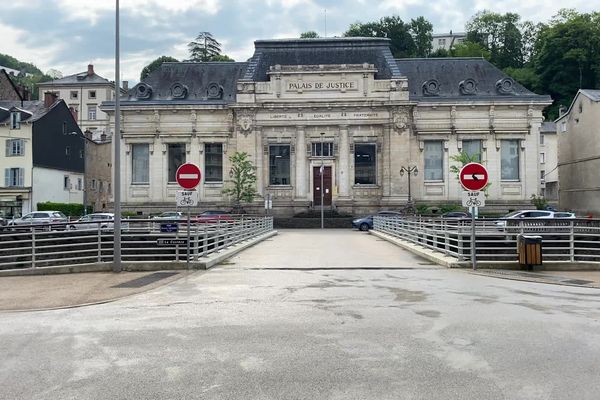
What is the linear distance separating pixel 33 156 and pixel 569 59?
73.4 metres

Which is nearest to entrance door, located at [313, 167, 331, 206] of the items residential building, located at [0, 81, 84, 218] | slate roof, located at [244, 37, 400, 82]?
slate roof, located at [244, 37, 400, 82]

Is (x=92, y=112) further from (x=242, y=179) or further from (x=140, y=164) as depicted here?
(x=242, y=179)

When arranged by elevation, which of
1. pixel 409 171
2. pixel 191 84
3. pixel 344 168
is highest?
pixel 191 84

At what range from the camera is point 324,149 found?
61.4 m

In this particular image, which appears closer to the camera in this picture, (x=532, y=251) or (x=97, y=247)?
(x=532, y=251)

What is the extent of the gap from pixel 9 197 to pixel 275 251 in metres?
42.2

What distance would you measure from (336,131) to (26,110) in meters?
32.3

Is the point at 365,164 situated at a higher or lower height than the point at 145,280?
higher

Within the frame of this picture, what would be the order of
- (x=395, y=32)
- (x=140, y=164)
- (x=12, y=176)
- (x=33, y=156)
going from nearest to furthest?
1. (x=12, y=176)
2. (x=33, y=156)
3. (x=140, y=164)
4. (x=395, y=32)

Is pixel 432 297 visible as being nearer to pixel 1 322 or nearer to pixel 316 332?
pixel 316 332

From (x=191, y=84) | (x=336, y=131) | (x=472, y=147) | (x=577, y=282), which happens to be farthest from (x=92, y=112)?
(x=577, y=282)

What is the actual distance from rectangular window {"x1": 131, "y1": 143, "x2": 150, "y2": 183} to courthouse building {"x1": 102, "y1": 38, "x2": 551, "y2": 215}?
0.35 feet

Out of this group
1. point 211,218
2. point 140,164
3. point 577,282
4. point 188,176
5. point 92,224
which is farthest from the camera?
point 140,164

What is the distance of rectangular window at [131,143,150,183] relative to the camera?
63156mm
